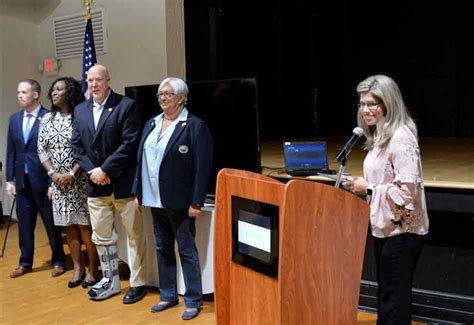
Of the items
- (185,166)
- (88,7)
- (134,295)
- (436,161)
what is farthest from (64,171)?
(436,161)

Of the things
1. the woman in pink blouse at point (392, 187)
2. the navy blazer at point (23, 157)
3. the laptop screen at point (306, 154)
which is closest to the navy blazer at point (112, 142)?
the navy blazer at point (23, 157)

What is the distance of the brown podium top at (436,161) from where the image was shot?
11.5ft

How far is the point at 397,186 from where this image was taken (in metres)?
2.11

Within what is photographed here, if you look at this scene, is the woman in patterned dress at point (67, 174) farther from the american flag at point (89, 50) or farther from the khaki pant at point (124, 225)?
the american flag at point (89, 50)

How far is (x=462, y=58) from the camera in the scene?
25.7 feet

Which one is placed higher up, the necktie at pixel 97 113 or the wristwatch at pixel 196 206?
the necktie at pixel 97 113

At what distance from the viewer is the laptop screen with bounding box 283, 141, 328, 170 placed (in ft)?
11.0

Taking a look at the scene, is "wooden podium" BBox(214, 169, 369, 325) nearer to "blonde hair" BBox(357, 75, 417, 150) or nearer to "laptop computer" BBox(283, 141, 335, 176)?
"blonde hair" BBox(357, 75, 417, 150)

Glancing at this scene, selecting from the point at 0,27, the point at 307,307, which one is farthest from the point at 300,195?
the point at 0,27

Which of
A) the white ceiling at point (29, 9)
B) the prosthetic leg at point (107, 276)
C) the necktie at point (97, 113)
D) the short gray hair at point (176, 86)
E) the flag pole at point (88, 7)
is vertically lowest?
the prosthetic leg at point (107, 276)

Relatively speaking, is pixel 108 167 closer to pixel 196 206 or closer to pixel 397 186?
pixel 196 206

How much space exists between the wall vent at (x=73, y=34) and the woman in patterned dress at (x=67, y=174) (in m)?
1.59

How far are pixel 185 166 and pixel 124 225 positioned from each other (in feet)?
2.35

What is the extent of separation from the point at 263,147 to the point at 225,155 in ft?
11.5
